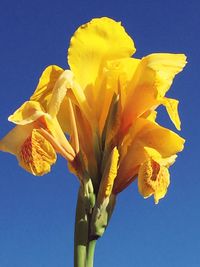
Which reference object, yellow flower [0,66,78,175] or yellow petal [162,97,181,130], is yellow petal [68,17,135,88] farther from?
yellow petal [162,97,181,130]

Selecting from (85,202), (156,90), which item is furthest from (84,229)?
(156,90)

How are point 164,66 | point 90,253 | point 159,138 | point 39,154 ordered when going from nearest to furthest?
point 90,253, point 39,154, point 159,138, point 164,66

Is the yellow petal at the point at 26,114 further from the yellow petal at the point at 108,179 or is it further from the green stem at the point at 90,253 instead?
the green stem at the point at 90,253

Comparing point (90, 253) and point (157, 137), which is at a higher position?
point (157, 137)

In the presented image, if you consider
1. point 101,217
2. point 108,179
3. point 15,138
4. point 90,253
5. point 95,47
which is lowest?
point 90,253

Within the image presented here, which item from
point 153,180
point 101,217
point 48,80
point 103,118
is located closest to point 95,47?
point 48,80

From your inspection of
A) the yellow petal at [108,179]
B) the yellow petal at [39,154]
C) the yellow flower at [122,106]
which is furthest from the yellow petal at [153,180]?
the yellow petal at [39,154]

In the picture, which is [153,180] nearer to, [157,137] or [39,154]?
[157,137]

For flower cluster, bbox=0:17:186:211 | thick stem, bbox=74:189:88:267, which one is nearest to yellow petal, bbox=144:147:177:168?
flower cluster, bbox=0:17:186:211
